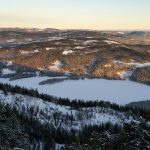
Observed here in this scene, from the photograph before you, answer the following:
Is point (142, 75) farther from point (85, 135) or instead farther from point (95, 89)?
point (85, 135)

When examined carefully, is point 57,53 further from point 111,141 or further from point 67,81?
point 111,141

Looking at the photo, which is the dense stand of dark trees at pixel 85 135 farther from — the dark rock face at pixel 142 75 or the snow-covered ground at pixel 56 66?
the snow-covered ground at pixel 56 66

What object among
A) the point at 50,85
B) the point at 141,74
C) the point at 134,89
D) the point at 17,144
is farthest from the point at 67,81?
the point at 17,144

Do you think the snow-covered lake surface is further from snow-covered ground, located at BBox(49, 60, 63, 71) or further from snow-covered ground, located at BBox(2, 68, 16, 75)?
snow-covered ground, located at BBox(49, 60, 63, 71)

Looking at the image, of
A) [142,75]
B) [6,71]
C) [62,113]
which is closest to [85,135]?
[62,113]

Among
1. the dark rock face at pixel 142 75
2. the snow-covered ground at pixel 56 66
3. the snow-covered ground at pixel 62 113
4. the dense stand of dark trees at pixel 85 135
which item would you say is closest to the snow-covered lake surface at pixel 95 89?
the dark rock face at pixel 142 75
